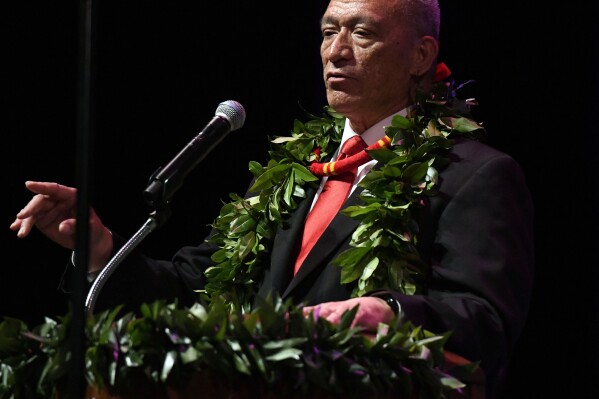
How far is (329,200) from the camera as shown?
8.29 ft

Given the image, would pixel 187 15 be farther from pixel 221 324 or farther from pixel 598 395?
pixel 221 324

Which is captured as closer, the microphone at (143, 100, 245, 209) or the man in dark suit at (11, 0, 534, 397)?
the microphone at (143, 100, 245, 209)

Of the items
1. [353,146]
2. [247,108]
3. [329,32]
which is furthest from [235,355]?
[247,108]

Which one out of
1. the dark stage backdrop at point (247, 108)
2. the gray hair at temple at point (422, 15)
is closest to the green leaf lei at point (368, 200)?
the gray hair at temple at point (422, 15)

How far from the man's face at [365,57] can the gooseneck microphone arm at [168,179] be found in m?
0.53

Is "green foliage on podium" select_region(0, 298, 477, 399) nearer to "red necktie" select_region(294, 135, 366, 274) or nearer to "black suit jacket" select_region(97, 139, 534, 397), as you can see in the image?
"black suit jacket" select_region(97, 139, 534, 397)

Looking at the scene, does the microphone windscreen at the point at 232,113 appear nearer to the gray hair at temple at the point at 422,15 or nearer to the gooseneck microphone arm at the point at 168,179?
the gooseneck microphone arm at the point at 168,179

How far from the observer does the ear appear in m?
2.64

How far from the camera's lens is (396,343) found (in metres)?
1.62

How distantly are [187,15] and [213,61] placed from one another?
0.58 ft

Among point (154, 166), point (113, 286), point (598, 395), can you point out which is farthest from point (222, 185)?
point (598, 395)

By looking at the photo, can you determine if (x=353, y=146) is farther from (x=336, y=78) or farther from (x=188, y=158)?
(x=188, y=158)

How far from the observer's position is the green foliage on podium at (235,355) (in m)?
1.52

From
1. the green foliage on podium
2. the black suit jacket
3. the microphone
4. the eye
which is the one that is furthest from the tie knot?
the green foliage on podium
